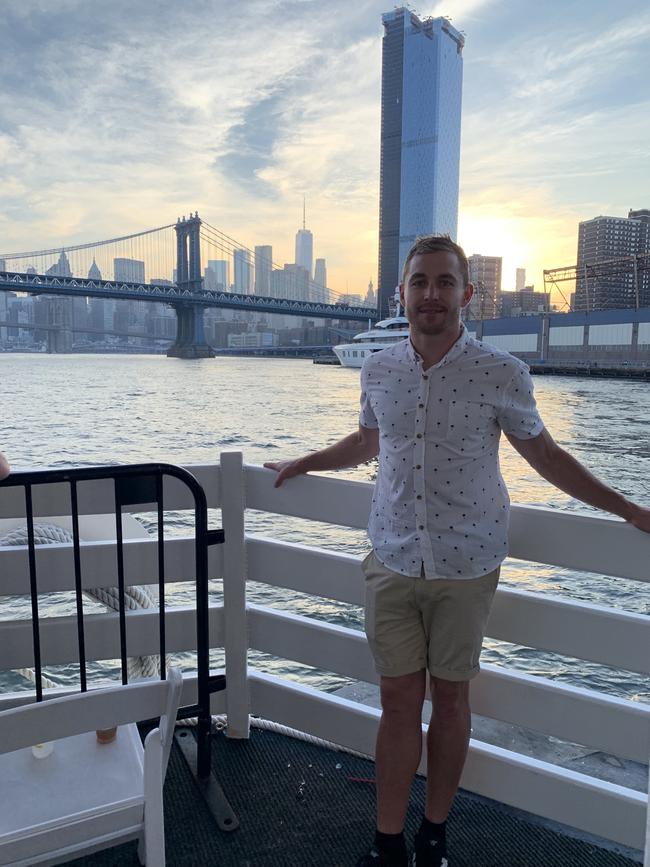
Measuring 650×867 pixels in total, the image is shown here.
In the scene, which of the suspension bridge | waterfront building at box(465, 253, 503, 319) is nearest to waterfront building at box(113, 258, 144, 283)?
the suspension bridge

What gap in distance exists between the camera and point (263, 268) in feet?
212

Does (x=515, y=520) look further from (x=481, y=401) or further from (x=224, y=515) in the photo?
(x=224, y=515)

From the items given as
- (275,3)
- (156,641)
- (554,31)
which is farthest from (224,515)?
(554,31)

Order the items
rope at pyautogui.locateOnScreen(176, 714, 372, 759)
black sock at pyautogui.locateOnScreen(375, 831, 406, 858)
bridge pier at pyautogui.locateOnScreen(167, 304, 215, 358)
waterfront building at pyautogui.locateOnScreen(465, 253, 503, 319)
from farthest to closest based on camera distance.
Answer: waterfront building at pyautogui.locateOnScreen(465, 253, 503, 319), bridge pier at pyautogui.locateOnScreen(167, 304, 215, 358), rope at pyautogui.locateOnScreen(176, 714, 372, 759), black sock at pyautogui.locateOnScreen(375, 831, 406, 858)

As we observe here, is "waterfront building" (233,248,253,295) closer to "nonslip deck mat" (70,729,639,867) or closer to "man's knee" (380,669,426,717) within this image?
"nonslip deck mat" (70,729,639,867)

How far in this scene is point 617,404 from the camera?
2616cm

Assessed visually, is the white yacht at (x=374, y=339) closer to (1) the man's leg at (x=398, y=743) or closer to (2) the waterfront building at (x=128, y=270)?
(2) the waterfront building at (x=128, y=270)

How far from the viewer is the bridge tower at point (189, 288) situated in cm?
5002

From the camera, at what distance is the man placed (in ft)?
4.58

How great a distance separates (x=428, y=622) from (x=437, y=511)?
0.82 ft

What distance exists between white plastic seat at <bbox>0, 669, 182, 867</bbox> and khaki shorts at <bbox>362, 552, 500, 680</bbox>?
511 mm

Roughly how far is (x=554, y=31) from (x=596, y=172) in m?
6.69

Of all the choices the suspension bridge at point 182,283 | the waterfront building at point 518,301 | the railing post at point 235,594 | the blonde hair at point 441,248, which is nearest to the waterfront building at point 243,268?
the suspension bridge at point 182,283

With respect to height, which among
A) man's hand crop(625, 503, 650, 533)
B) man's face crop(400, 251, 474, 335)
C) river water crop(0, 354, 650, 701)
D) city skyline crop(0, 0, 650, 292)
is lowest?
river water crop(0, 354, 650, 701)
